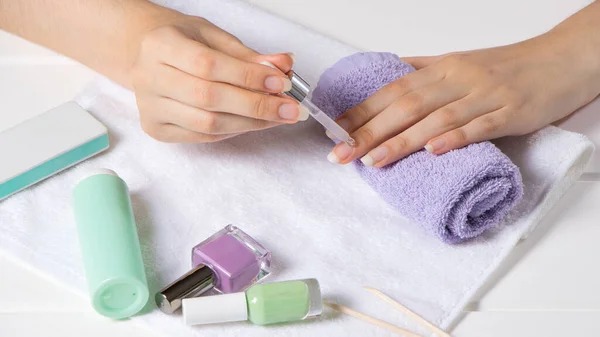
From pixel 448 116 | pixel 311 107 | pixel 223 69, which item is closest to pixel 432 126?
pixel 448 116

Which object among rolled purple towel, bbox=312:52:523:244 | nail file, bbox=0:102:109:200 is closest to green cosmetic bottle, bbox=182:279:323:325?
rolled purple towel, bbox=312:52:523:244

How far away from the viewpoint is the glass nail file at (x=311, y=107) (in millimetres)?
877

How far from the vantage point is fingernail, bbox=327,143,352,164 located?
94 centimetres

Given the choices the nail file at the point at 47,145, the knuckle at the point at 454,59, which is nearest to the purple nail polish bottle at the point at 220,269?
the nail file at the point at 47,145

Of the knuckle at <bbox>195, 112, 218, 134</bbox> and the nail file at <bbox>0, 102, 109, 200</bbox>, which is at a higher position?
the knuckle at <bbox>195, 112, 218, 134</bbox>

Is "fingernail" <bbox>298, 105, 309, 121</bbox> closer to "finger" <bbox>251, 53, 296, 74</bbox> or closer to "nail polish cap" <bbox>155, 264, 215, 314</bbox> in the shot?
"finger" <bbox>251, 53, 296, 74</bbox>

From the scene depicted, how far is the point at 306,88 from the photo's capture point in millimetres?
881

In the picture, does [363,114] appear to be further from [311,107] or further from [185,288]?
[185,288]

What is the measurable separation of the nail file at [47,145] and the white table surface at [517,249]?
77mm

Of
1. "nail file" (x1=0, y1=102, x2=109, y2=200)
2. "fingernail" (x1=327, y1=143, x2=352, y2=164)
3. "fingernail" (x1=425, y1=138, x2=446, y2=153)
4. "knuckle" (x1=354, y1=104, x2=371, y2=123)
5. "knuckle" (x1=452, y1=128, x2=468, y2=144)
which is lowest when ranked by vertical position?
"nail file" (x1=0, y1=102, x2=109, y2=200)

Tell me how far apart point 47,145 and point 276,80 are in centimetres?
30

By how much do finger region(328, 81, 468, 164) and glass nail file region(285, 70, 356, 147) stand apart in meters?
0.01

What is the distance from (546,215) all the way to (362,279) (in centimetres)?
25

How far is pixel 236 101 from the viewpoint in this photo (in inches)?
34.3
